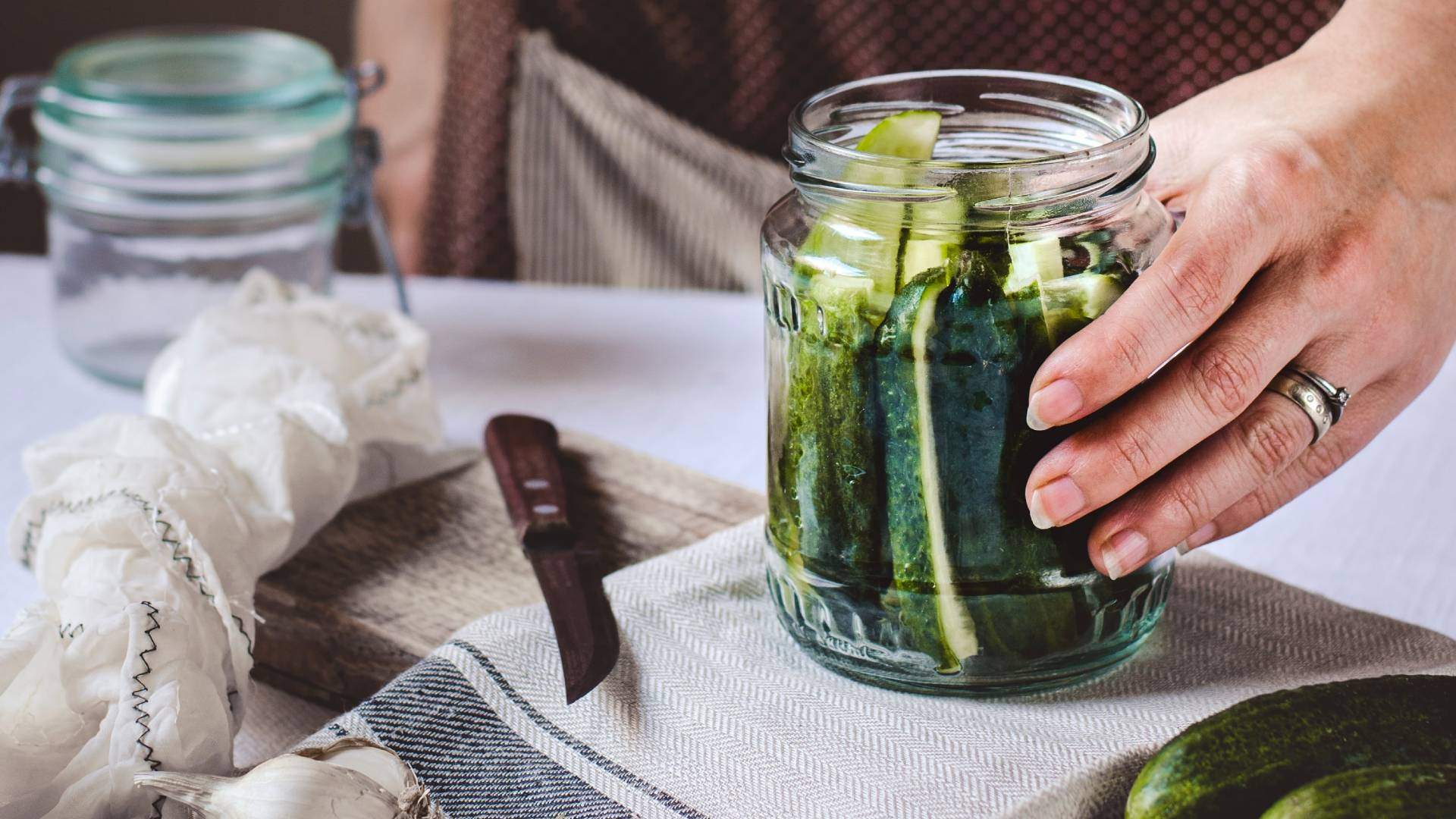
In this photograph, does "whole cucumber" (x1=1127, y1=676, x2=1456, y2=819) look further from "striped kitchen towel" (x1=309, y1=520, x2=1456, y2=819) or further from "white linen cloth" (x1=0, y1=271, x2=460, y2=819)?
"white linen cloth" (x1=0, y1=271, x2=460, y2=819)

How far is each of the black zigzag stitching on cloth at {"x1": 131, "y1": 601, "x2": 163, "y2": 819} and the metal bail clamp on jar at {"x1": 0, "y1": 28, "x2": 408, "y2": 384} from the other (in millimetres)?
572

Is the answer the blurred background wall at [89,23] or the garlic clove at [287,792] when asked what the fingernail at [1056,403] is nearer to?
the garlic clove at [287,792]

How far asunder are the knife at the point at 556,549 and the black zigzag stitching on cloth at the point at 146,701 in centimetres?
18

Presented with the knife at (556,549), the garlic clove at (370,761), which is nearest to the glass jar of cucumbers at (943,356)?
the knife at (556,549)

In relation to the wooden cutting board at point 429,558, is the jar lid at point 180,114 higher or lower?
higher

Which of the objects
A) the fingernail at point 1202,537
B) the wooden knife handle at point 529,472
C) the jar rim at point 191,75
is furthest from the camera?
the jar rim at point 191,75

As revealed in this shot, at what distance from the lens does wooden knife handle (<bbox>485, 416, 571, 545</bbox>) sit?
788 mm

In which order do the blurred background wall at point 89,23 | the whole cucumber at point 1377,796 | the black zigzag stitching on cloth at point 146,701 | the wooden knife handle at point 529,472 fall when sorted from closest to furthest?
the whole cucumber at point 1377,796, the black zigzag stitching on cloth at point 146,701, the wooden knife handle at point 529,472, the blurred background wall at point 89,23

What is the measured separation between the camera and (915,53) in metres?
1.46

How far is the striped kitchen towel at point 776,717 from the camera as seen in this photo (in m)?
0.56

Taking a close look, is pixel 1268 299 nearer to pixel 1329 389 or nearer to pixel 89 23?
pixel 1329 389

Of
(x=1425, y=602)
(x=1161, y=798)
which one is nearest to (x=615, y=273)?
(x=1425, y=602)

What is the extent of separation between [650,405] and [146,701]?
58 cm

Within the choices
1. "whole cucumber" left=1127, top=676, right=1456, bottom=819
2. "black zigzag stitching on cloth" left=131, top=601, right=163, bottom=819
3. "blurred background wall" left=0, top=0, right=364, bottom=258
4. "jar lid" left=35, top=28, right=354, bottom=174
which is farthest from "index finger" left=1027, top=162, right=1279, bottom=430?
"blurred background wall" left=0, top=0, right=364, bottom=258
